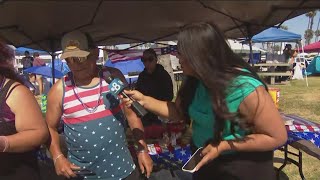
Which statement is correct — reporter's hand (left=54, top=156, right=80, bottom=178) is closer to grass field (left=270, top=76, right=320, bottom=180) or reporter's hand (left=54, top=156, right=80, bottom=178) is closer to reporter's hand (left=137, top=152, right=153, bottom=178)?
reporter's hand (left=137, top=152, right=153, bottom=178)

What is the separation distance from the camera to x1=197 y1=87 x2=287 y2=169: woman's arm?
1761 mm

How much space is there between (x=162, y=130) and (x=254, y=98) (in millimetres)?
2263

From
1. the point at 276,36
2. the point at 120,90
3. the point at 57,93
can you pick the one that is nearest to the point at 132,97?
the point at 120,90

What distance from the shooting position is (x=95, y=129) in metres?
2.27

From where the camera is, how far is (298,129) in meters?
4.02

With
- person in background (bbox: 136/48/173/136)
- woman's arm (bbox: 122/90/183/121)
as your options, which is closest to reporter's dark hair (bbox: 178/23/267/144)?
woman's arm (bbox: 122/90/183/121)

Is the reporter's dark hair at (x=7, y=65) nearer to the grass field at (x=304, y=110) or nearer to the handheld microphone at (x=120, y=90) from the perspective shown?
A: the handheld microphone at (x=120, y=90)

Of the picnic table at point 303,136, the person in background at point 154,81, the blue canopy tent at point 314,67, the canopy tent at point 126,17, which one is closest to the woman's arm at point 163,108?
the canopy tent at point 126,17

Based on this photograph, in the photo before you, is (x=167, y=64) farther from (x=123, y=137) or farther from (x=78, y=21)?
(x=123, y=137)

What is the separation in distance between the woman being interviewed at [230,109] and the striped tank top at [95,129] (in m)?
0.60

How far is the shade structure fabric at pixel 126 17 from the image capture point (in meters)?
3.06

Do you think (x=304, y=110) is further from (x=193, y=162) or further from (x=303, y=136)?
(x=193, y=162)

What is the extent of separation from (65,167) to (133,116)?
0.52m

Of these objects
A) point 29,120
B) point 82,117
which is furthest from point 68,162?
point 29,120
